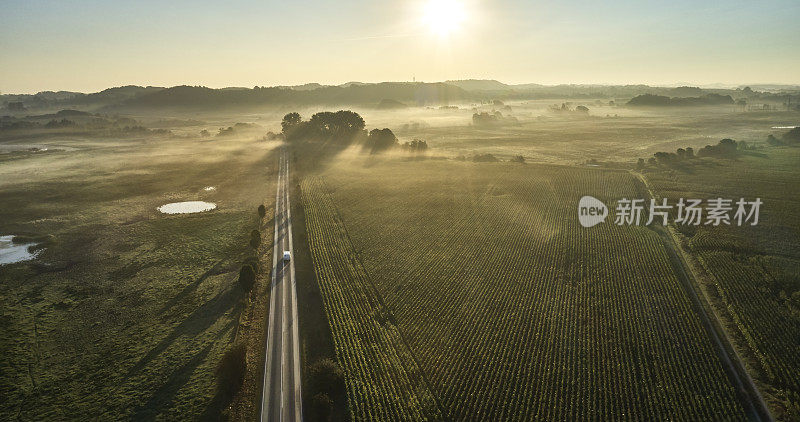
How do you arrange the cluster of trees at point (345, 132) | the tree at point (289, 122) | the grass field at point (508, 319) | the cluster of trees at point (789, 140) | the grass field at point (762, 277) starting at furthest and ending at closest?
the tree at point (289, 122), the cluster of trees at point (345, 132), the cluster of trees at point (789, 140), the grass field at point (762, 277), the grass field at point (508, 319)

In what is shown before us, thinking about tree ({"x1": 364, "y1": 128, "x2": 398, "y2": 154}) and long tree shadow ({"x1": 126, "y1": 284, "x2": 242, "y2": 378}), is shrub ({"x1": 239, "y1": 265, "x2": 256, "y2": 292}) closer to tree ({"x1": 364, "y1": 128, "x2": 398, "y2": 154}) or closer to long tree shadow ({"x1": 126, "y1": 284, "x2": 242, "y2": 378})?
long tree shadow ({"x1": 126, "y1": 284, "x2": 242, "y2": 378})

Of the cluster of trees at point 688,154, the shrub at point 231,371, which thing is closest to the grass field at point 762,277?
the cluster of trees at point 688,154

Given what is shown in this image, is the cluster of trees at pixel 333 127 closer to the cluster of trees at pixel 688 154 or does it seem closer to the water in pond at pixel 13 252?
the cluster of trees at pixel 688 154

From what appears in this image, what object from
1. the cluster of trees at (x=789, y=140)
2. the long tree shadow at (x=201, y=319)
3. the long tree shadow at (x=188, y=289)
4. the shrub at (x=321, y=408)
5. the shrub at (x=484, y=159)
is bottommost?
the shrub at (x=321, y=408)

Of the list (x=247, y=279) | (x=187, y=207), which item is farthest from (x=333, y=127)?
(x=247, y=279)

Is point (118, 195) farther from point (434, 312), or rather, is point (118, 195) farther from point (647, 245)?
point (647, 245)

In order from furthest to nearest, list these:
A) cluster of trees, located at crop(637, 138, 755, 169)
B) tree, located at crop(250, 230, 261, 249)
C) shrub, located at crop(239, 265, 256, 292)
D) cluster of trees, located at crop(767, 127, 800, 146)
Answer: cluster of trees, located at crop(767, 127, 800, 146) < cluster of trees, located at crop(637, 138, 755, 169) < tree, located at crop(250, 230, 261, 249) < shrub, located at crop(239, 265, 256, 292)

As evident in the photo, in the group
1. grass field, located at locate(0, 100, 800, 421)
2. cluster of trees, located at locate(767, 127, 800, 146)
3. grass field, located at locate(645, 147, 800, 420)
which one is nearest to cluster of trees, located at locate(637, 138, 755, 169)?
grass field, located at locate(645, 147, 800, 420)

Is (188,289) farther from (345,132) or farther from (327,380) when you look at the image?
(345,132)
